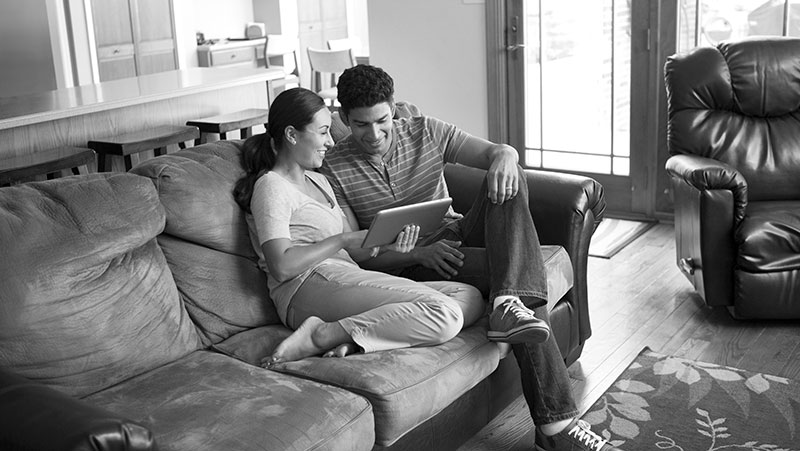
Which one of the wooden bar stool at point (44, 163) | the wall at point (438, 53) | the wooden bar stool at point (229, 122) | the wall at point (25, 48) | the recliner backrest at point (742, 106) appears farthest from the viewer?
the wall at point (25, 48)

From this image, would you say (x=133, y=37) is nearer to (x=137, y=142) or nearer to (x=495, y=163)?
(x=137, y=142)

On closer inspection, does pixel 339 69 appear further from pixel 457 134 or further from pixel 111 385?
pixel 111 385

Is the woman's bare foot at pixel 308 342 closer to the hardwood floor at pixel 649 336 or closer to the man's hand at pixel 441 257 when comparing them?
the man's hand at pixel 441 257

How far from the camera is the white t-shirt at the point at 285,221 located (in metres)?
2.54

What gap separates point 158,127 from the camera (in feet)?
14.6

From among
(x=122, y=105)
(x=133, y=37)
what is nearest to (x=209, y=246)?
(x=122, y=105)

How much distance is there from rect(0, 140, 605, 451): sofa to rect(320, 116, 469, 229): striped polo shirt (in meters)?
0.36

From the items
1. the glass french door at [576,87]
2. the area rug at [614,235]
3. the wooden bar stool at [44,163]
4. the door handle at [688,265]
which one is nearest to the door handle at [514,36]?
the glass french door at [576,87]

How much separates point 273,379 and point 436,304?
49 centimetres

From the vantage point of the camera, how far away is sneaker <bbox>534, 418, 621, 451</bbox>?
2572 millimetres

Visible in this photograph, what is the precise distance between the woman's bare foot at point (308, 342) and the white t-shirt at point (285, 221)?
0.19 metres

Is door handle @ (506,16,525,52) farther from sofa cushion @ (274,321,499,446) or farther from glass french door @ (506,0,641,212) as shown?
sofa cushion @ (274,321,499,446)

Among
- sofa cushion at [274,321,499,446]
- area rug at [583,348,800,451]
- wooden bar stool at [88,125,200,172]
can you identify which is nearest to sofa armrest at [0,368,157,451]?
sofa cushion at [274,321,499,446]

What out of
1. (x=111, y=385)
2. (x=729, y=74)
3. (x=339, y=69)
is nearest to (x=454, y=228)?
(x=111, y=385)
